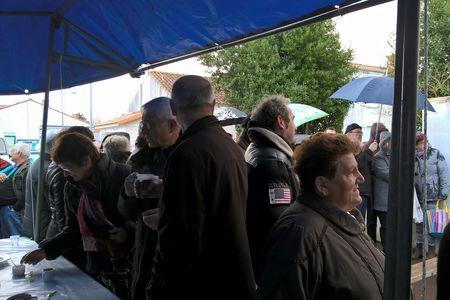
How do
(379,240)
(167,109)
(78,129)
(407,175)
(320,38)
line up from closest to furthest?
1. (407,175)
2. (167,109)
3. (78,129)
4. (379,240)
5. (320,38)

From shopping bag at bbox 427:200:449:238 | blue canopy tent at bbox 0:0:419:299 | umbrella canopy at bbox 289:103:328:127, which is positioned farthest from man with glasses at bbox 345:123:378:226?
blue canopy tent at bbox 0:0:419:299

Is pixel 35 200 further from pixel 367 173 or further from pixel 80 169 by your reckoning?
pixel 367 173

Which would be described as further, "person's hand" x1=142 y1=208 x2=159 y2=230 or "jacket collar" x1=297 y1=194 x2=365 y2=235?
"person's hand" x1=142 y1=208 x2=159 y2=230

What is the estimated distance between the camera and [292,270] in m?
1.30

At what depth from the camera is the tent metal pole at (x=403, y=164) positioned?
848 mm

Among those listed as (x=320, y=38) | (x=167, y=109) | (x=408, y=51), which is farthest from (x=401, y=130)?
(x=320, y=38)

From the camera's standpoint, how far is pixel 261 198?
7.09ft

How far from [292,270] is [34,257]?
189 cm

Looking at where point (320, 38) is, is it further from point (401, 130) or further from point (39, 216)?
point (401, 130)

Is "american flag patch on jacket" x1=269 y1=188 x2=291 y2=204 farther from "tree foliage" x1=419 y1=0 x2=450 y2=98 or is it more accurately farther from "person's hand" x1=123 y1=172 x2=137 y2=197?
"tree foliage" x1=419 y1=0 x2=450 y2=98

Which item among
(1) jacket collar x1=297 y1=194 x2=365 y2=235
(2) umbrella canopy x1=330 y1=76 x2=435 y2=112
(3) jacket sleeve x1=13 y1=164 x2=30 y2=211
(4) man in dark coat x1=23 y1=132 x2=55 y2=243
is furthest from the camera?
(2) umbrella canopy x1=330 y1=76 x2=435 y2=112

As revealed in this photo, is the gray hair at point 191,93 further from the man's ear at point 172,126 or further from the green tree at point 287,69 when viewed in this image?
the green tree at point 287,69

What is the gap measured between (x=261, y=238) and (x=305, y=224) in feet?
2.76

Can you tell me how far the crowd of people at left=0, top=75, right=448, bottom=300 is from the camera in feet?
4.48
